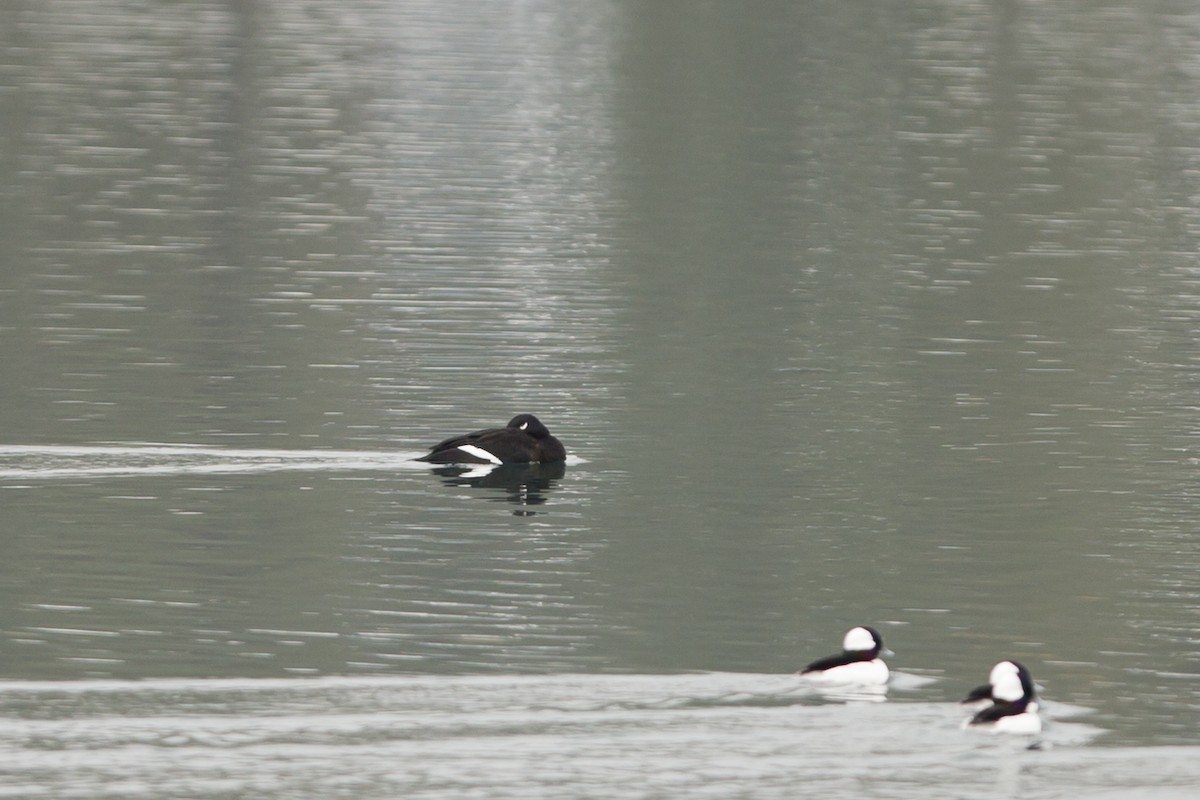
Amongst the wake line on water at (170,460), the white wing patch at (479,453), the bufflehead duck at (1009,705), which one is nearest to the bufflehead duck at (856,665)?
the bufflehead duck at (1009,705)

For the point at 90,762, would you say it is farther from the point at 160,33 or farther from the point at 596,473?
the point at 160,33

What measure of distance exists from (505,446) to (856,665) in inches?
318

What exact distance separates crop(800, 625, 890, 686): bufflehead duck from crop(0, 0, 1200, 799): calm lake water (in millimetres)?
206

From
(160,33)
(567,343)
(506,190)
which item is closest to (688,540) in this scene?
(567,343)

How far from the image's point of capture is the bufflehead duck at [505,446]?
23.0 m

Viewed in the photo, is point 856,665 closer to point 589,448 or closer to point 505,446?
point 505,446

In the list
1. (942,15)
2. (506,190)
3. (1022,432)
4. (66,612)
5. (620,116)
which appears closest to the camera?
(66,612)

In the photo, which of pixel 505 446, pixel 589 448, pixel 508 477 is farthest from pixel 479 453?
pixel 589 448

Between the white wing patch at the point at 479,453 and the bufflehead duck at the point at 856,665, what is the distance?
7.75 meters

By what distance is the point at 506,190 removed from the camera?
4494 centimetres

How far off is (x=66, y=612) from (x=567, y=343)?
13350 millimetres

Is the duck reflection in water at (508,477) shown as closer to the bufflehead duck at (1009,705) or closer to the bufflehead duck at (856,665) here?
the bufflehead duck at (856,665)

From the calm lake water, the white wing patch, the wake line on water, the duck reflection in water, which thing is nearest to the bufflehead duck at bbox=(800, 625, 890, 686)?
the calm lake water

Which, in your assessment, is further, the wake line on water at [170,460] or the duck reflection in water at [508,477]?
the duck reflection in water at [508,477]
